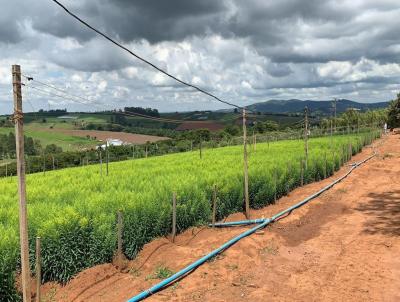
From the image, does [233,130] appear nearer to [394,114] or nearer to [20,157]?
[394,114]

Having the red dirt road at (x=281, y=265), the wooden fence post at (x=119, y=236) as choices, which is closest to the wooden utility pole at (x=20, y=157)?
the red dirt road at (x=281, y=265)

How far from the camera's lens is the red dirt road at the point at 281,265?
8188 millimetres

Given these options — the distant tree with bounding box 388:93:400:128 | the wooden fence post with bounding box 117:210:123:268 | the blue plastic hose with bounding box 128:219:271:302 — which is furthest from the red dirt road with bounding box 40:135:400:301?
the distant tree with bounding box 388:93:400:128

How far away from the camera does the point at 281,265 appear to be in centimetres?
1005

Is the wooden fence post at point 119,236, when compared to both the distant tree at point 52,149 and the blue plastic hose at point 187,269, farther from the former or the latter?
the distant tree at point 52,149

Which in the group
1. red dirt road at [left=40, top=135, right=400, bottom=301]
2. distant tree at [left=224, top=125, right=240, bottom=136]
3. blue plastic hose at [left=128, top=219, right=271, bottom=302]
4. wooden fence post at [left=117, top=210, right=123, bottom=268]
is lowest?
red dirt road at [left=40, top=135, right=400, bottom=301]

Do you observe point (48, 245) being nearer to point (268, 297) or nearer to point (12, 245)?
A: point (12, 245)

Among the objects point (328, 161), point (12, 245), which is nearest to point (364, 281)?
point (12, 245)

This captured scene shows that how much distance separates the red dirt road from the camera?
819cm

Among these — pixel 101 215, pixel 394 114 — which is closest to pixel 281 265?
pixel 101 215

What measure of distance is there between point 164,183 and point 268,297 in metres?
6.63

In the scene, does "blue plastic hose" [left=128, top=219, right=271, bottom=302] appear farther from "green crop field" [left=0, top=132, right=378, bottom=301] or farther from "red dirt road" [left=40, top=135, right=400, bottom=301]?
"green crop field" [left=0, top=132, right=378, bottom=301]

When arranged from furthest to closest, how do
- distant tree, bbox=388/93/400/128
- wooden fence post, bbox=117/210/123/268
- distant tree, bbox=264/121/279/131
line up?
distant tree, bbox=264/121/279/131 → distant tree, bbox=388/93/400/128 → wooden fence post, bbox=117/210/123/268

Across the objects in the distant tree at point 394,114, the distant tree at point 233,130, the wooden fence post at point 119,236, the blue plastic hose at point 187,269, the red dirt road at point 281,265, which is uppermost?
the distant tree at point 394,114
